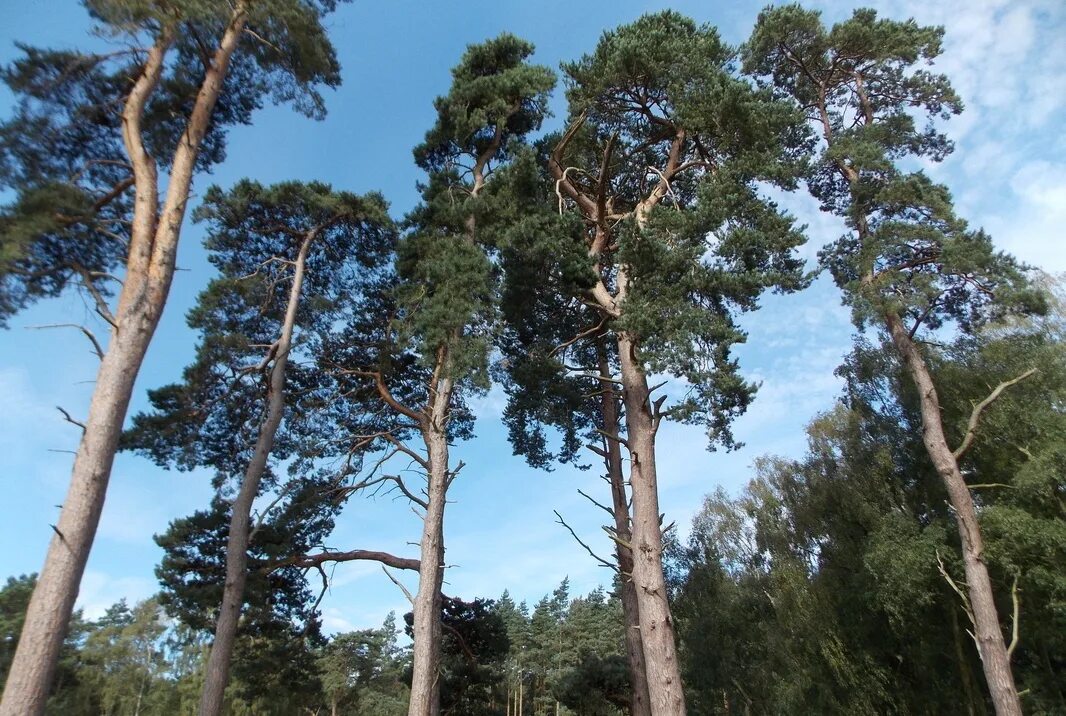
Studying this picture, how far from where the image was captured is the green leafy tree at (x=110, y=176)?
16.2ft

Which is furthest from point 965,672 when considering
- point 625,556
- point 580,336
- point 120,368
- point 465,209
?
point 120,368

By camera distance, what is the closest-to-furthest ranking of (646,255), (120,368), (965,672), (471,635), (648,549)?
(120,368) < (648,549) < (646,255) < (471,635) < (965,672)

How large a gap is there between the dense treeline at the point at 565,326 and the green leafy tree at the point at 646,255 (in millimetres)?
54

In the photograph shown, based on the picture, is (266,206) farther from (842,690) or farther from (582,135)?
(842,690)

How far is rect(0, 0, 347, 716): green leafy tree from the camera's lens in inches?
194

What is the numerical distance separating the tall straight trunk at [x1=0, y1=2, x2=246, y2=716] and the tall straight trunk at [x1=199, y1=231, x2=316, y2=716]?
4322 mm

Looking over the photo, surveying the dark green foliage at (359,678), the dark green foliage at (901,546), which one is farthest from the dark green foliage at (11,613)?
the dark green foliage at (901,546)

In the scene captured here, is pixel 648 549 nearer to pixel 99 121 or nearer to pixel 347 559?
pixel 347 559

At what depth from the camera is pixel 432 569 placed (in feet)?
27.8

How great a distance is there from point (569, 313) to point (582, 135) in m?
3.26

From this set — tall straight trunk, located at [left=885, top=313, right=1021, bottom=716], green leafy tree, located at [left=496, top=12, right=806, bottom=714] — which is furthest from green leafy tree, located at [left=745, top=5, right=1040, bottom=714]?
green leafy tree, located at [left=496, top=12, right=806, bottom=714]

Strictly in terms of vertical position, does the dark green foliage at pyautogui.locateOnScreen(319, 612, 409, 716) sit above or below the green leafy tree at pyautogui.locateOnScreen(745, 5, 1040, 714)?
below

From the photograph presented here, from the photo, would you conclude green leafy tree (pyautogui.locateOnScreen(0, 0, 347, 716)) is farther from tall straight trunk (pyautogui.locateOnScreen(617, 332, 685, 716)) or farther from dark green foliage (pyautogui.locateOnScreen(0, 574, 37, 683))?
dark green foliage (pyautogui.locateOnScreen(0, 574, 37, 683))

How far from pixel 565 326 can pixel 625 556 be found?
14.3 feet
